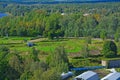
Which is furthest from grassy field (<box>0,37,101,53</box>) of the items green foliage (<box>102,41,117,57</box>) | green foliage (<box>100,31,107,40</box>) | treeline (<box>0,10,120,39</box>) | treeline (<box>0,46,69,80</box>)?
treeline (<box>0,46,69,80</box>)

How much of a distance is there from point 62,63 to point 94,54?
4710 millimetres

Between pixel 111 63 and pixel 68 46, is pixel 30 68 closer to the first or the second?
pixel 111 63

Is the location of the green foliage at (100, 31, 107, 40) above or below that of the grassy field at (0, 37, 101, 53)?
above

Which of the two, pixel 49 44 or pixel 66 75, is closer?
pixel 66 75

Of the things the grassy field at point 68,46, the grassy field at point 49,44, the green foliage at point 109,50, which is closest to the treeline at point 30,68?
the grassy field at point 68,46

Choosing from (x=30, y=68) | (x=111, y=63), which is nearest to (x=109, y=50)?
(x=111, y=63)

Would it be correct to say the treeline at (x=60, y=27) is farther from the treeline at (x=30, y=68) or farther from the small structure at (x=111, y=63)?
the treeline at (x=30, y=68)

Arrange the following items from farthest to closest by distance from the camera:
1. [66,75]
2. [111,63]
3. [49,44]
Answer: [49,44], [111,63], [66,75]

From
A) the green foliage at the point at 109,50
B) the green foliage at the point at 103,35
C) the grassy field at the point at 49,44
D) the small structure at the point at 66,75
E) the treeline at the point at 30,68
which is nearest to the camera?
the treeline at the point at 30,68

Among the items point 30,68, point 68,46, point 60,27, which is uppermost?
point 60,27

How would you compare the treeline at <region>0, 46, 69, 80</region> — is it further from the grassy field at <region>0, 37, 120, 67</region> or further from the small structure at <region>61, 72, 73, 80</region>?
the grassy field at <region>0, 37, 120, 67</region>

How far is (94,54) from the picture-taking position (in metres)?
16.6

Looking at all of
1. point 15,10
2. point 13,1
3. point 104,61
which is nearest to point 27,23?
point 104,61

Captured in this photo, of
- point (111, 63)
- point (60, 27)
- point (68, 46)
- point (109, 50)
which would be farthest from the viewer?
point (60, 27)
